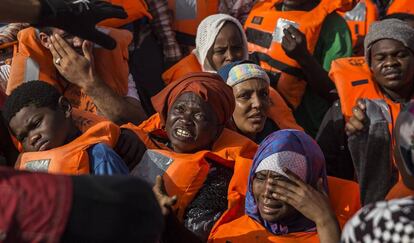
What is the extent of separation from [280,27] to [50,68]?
1.68 metres

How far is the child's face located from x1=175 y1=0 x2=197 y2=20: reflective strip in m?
2.51

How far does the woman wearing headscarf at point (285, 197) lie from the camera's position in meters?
3.71

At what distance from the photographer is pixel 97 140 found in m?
3.94

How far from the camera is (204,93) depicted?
4.46 m

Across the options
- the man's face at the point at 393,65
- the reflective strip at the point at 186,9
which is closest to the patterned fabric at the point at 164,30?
the reflective strip at the point at 186,9

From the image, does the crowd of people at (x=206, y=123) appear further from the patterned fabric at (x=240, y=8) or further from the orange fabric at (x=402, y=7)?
the patterned fabric at (x=240, y=8)

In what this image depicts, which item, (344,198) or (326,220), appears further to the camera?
(344,198)

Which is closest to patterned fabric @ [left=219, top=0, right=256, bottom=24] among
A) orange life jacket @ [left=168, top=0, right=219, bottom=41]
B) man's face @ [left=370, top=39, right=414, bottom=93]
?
orange life jacket @ [left=168, top=0, right=219, bottom=41]

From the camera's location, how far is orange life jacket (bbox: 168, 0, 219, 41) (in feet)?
20.8

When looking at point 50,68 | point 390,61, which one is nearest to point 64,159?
point 50,68

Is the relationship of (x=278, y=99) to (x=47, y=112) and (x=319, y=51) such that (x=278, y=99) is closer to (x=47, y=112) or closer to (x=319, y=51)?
(x=319, y=51)

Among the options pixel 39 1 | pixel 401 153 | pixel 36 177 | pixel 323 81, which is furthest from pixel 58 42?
pixel 36 177

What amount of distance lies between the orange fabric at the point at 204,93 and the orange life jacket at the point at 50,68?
66cm

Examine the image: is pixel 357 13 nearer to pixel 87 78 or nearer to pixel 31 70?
pixel 87 78
